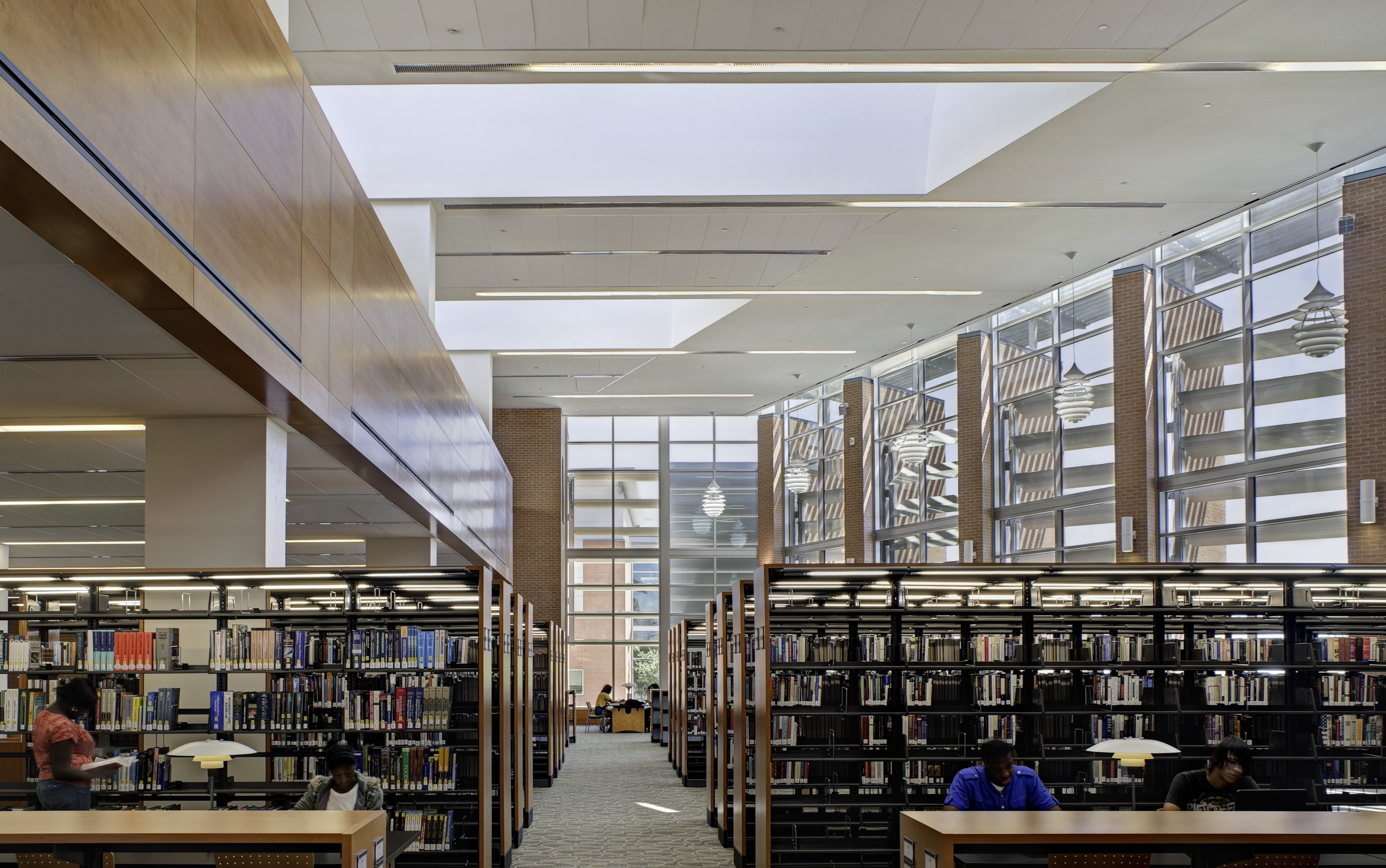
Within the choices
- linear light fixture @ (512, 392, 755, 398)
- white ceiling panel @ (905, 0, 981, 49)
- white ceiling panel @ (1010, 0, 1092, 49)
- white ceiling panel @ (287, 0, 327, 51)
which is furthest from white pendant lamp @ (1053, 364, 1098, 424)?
linear light fixture @ (512, 392, 755, 398)

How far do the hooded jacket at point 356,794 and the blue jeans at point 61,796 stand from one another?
1053 millimetres

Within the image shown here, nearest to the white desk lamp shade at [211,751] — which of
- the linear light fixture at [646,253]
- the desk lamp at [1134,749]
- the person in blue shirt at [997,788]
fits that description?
the person in blue shirt at [997,788]

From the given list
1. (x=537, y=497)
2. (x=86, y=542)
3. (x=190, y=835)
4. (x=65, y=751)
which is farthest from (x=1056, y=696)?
(x=537, y=497)

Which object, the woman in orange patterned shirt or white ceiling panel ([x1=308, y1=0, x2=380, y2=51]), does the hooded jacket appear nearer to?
the woman in orange patterned shirt

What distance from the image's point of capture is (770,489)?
22750mm

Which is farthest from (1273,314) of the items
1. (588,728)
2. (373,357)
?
(588,728)

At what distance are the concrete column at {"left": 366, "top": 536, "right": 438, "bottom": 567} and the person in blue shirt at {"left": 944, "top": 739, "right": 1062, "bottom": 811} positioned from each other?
7686mm

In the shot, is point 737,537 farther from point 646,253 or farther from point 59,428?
point 59,428

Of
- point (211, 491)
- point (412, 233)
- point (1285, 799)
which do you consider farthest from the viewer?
point (412, 233)

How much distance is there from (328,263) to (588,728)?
1792 cm

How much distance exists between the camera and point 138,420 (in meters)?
6.56

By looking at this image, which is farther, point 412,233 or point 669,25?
point 412,233

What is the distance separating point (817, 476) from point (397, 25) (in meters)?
15.0

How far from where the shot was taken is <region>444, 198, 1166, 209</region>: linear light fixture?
32.8 feet
